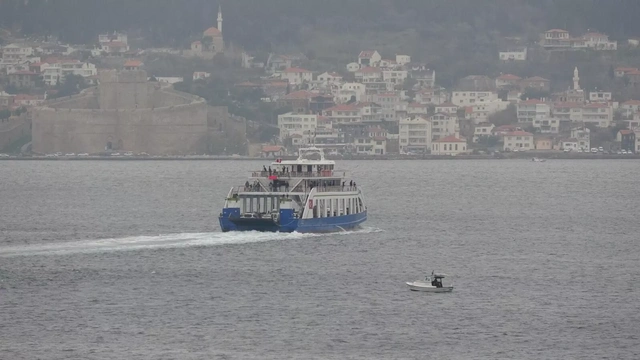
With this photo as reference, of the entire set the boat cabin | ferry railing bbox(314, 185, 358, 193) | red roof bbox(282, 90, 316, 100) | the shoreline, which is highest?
red roof bbox(282, 90, 316, 100)

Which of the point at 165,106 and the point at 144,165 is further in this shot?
the point at 165,106

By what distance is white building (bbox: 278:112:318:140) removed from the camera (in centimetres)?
16812

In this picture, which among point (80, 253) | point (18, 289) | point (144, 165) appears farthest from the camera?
point (144, 165)

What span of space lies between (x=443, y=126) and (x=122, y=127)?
3041 centimetres


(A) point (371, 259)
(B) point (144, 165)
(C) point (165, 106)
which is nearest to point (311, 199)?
(A) point (371, 259)

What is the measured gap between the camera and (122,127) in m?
160

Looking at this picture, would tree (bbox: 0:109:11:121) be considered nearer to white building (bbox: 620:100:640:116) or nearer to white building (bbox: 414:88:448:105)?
white building (bbox: 414:88:448:105)

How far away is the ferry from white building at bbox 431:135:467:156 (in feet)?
333

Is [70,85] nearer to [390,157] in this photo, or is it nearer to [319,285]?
[390,157]

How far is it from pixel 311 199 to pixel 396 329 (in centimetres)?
1698

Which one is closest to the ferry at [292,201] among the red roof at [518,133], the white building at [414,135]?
the white building at [414,135]

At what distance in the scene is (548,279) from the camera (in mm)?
50906

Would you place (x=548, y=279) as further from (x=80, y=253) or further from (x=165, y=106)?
(x=165, y=106)

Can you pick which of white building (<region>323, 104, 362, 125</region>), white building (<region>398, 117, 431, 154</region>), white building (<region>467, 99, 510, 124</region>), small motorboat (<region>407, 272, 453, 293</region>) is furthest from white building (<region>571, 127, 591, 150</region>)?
small motorboat (<region>407, 272, 453, 293</region>)
